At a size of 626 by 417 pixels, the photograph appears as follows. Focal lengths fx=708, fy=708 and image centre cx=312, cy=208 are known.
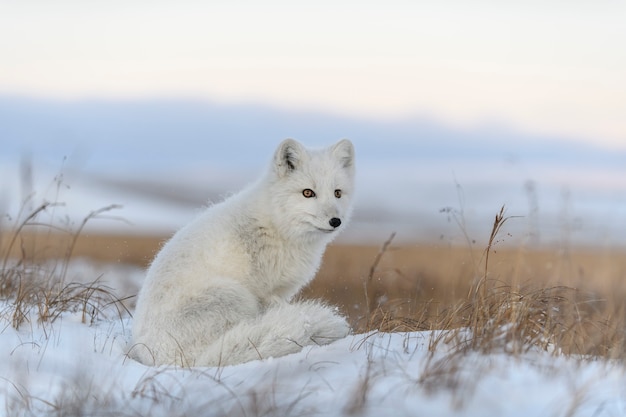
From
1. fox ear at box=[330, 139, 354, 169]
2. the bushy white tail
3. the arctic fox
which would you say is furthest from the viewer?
fox ear at box=[330, 139, 354, 169]

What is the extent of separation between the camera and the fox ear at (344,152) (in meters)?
5.70

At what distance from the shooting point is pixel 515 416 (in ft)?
10.3

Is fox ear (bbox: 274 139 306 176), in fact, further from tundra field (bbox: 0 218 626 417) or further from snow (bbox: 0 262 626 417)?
snow (bbox: 0 262 626 417)

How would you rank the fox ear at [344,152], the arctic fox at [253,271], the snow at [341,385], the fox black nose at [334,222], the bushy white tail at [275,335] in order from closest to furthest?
the snow at [341,385], the bushy white tail at [275,335], the arctic fox at [253,271], the fox black nose at [334,222], the fox ear at [344,152]

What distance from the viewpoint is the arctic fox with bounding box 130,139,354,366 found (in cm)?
443

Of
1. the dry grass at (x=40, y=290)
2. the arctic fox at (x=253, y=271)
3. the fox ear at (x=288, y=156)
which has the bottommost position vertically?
the dry grass at (x=40, y=290)

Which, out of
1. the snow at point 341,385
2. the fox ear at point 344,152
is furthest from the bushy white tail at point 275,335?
the fox ear at point 344,152

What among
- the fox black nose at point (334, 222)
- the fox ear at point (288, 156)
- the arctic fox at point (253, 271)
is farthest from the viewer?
the fox ear at point (288, 156)

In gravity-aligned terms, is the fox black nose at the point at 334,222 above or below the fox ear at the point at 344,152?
below

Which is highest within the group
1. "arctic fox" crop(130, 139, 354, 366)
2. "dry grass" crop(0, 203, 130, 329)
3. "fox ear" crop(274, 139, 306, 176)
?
"fox ear" crop(274, 139, 306, 176)

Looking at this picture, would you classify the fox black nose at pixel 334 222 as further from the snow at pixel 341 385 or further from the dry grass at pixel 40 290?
the dry grass at pixel 40 290

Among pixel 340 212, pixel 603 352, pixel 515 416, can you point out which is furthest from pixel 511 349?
pixel 340 212

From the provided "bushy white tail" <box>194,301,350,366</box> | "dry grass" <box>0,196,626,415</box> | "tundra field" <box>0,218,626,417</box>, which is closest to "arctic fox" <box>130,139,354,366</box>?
"bushy white tail" <box>194,301,350,366</box>

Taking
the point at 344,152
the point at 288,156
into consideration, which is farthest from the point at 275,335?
the point at 344,152
